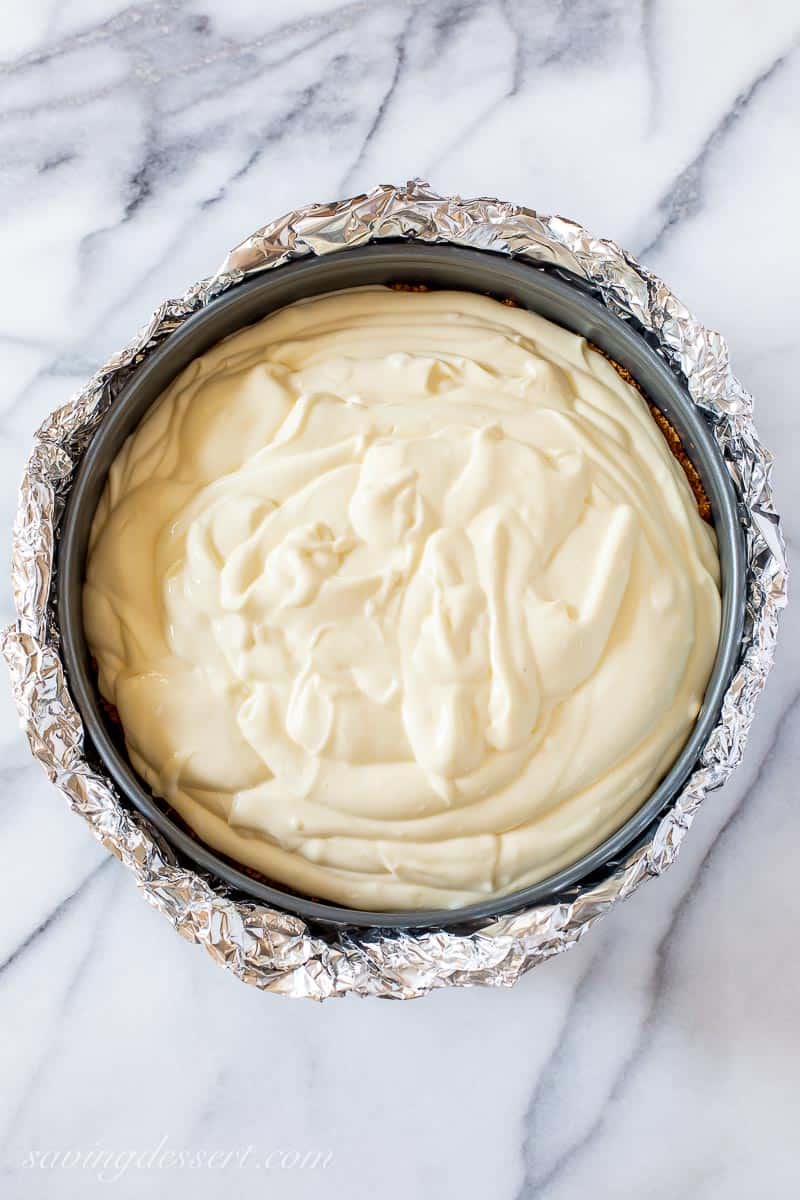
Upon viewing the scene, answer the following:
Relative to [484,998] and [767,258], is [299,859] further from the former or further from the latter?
[767,258]

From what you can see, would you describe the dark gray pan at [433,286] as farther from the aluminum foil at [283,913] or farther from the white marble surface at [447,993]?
the white marble surface at [447,993]

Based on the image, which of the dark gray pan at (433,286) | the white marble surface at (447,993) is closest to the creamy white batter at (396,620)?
the dark gray pan at (433,286)

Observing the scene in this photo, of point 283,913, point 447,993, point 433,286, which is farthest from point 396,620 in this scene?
point 447,993

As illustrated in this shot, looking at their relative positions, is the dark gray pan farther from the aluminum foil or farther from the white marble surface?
the white marble surface

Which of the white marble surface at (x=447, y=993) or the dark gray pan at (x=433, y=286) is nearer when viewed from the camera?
the dark gray pan at (x=433, y=286)

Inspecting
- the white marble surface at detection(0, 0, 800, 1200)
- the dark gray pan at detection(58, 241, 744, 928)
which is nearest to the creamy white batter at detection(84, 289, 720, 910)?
the dark gray pan at detection(58, 241, 744, 928)
